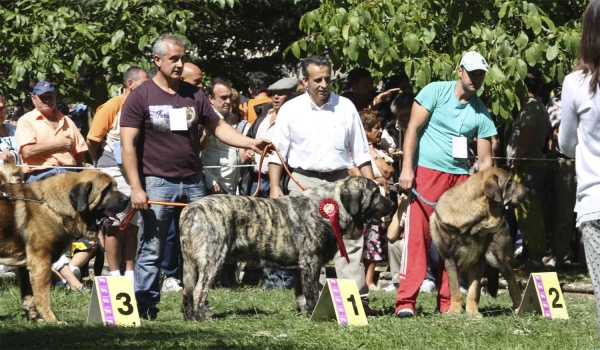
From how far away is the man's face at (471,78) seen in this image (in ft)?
26.0

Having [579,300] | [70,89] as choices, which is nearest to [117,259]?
[70,89]

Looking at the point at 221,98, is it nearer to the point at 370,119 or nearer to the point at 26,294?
the point at 370,119

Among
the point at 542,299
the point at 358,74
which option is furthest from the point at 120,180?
the point at 542,299

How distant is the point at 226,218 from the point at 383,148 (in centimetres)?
452

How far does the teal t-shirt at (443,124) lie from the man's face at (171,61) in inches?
77.6

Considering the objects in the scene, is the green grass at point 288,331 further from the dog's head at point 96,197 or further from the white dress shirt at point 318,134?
the white dress shirt at point 318,134

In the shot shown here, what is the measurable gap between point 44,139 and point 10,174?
1142 millimetres

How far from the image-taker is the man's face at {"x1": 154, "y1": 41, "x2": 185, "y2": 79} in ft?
25.4

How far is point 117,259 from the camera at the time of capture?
32.3 feet

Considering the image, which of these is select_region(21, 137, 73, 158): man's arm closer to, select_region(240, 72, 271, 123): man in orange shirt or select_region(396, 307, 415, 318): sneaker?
select_region(240, 72, 271, 123): man in orange shirt

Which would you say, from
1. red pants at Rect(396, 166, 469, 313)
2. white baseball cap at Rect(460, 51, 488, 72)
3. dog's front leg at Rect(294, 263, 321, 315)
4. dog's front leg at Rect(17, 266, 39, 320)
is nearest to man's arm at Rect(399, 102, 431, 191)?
red pants at Rect(396, 166, 469, 313)

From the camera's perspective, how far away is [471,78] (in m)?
7.94

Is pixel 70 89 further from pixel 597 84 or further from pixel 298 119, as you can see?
pixel 597 84

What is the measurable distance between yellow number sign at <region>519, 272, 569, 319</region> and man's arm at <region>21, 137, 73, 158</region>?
4776 mm
